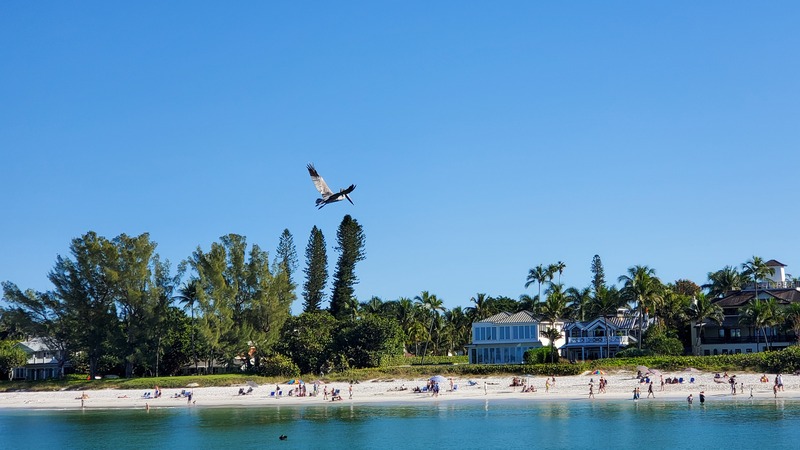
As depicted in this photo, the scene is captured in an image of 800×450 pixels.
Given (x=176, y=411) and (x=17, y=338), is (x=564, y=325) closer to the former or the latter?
(x=176, y=411)

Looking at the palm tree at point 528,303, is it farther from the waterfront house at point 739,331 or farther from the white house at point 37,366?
the white house at point 37,366

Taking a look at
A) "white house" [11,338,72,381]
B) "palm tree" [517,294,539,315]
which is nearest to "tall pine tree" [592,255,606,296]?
"palm tree" [517,294,539,315]

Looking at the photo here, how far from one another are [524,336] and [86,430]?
42.5 metres

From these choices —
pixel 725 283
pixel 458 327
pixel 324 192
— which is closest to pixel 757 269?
pixel 725 283

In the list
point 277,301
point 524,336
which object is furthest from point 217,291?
point 524,336

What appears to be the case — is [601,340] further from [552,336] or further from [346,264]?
[346,264]

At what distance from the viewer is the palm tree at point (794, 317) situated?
70312mm

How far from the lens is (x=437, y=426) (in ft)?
166

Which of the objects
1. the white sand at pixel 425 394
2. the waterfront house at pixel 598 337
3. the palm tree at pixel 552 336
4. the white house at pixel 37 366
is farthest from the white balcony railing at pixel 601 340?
the white house at pixel 37 366

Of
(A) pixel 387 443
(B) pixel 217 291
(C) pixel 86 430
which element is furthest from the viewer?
(B) pixel 217 291

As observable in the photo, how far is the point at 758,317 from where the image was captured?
237 ft

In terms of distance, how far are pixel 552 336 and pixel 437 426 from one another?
29.0 metres

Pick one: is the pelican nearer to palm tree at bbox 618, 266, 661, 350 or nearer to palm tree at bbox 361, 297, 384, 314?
palm tree at bbox 618, 266, 661, 350

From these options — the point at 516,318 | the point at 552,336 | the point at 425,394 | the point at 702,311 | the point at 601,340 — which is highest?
the point at 702,311
